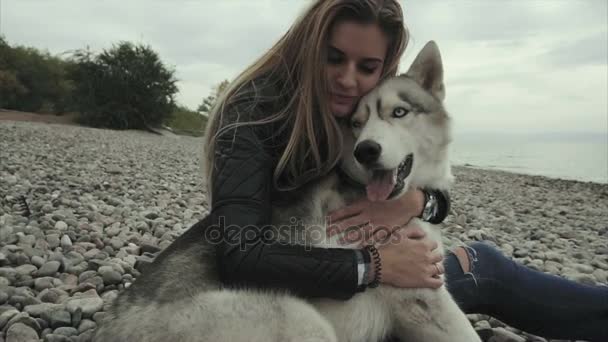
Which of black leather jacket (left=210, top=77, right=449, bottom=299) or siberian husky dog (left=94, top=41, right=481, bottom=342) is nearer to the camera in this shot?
siberian husky dog (left=94, top=41, right=481, bottom=342)

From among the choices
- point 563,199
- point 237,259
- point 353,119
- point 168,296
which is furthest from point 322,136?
point 563,199

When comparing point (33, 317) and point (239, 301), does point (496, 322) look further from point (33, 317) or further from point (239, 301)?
point (33, 317)

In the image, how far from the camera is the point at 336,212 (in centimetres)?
213

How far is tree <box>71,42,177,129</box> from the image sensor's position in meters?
23.7

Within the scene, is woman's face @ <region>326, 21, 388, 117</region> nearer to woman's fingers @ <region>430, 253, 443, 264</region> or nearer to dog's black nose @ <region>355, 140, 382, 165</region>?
dog's black nose @ <region>355, 140, 382, 165</region>

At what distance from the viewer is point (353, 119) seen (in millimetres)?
2473

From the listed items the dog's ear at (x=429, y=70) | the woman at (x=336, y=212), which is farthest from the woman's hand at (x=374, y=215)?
the dog's ear at (x=429, y=70)

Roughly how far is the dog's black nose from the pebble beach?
48.3 inches

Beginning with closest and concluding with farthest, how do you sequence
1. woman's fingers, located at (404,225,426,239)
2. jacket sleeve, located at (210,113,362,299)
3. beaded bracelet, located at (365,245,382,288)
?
jacket sleeve, located at (210,113,362,299) → beaded bracelet, located at (365,245,382,288) → woman's fingers, located at (404,225,426,239)

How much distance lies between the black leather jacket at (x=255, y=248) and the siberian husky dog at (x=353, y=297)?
6 centimetres

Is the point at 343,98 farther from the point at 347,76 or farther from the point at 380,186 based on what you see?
the point at 380,186

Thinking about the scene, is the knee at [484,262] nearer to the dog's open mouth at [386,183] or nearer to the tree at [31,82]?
the dog's open mouth at [386,183]

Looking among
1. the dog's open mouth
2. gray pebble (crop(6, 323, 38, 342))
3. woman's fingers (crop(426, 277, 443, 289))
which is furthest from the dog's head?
gray pebble (crop(6, 323, 38, 342))

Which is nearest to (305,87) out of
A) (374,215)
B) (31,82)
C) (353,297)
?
(374,215)
